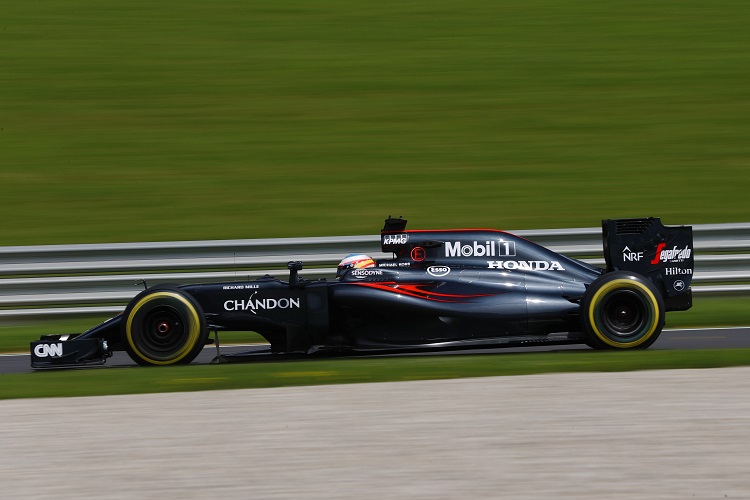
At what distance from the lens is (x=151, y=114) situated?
15.1 meters

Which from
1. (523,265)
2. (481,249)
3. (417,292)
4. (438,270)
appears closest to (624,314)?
(523,265)

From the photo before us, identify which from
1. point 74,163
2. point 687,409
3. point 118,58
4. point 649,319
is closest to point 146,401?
point 687,409

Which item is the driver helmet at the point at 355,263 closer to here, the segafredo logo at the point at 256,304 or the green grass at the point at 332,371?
the segafredo logo at the point at 256,304

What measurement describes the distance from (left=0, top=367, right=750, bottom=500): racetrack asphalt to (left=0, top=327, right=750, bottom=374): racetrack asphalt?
6.08 feet

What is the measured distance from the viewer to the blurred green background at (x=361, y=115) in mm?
12828

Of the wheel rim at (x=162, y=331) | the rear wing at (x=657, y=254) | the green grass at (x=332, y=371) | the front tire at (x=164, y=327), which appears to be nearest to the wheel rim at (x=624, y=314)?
the green grass at (x=332, y=371)

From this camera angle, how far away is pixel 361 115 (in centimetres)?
1512

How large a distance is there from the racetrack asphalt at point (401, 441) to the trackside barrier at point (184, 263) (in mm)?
4087

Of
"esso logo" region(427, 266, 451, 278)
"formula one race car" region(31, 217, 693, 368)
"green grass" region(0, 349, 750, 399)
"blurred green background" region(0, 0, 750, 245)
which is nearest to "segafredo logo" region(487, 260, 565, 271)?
"formula one race car" region(31, 217, 693, 368)

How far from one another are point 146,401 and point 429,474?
8.28 feet

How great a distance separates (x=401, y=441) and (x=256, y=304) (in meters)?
3.26

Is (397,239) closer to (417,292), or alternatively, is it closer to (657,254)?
(417,292)

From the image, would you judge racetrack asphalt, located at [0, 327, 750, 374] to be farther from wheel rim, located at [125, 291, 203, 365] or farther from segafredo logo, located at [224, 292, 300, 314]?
segafredo logo, located at [224, 292, 300, 314]

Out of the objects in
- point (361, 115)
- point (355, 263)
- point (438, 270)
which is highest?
point (361, 115)
